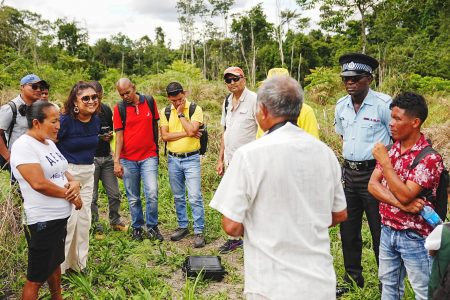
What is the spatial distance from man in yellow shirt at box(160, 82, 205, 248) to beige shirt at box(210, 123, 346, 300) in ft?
9.11

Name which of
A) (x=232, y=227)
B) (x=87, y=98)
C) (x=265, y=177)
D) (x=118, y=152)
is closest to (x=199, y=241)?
(x=118, y=152)

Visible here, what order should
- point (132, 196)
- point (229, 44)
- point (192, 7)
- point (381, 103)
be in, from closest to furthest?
point (381, 103)
point (132, 196)
point (229, 44)
point (192, 7)

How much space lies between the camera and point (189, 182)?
14.9 ft

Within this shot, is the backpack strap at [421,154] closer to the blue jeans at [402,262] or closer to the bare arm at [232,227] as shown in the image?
the blue jeans at [402,262]

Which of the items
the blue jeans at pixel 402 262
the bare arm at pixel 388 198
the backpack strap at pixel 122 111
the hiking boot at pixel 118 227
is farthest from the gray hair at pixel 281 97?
the hiking boot at pixel 118 227

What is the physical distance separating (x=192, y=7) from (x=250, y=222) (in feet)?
131

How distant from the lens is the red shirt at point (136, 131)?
174 inches

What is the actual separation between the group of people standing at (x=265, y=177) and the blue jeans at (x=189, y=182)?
0.04 ft

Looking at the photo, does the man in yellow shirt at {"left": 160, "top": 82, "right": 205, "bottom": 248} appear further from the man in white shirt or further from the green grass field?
the man in white shirt

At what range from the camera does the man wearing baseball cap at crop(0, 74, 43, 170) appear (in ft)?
12.6

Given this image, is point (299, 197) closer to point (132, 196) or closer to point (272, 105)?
point (272, 105)

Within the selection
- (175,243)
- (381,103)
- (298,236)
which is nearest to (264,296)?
(298,236)

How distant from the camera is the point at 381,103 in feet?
10.1

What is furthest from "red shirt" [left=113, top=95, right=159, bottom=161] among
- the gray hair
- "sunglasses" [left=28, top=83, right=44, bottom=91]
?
the gray hair
